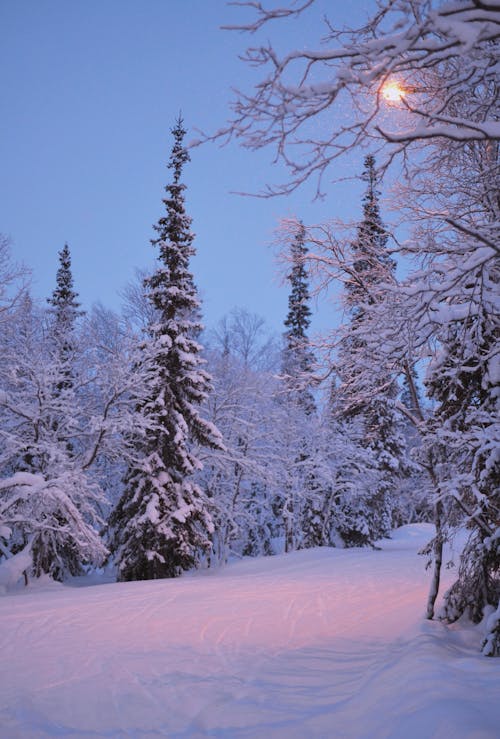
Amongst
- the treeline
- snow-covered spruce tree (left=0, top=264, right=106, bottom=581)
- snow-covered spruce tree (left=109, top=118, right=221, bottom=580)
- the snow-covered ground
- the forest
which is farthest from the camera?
snow-covered spruce tree (left=109, top=118, right=221, bottom=580)

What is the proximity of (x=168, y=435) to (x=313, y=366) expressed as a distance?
1049 cm

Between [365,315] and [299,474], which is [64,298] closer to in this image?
[299,474]

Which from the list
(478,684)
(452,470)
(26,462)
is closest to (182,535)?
(26,462)

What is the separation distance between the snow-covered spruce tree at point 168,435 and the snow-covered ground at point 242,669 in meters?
4.79

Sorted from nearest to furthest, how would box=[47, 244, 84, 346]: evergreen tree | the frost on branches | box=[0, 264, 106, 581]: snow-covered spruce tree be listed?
1. the frost on branches
2. box=[0, 264, 106, 581]: snow-covered spruce tree
3. box=[47, 244, 84, 346]: evergreen tree

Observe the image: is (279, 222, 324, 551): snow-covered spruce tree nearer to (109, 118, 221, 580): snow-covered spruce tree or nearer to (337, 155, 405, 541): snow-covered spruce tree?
(109, 118, 221, 580): snow-covered spruce tree

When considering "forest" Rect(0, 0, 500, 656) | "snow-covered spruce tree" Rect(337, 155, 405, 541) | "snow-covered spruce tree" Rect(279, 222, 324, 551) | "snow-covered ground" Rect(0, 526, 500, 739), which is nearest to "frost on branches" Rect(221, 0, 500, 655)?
"forest" Rect(0, 0, 500, 656)

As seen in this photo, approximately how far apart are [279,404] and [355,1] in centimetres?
2535

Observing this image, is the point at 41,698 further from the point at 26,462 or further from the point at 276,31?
the point at 26,462

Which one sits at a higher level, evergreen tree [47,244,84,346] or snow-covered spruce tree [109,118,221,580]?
evergreen tree [47,244,84,346]

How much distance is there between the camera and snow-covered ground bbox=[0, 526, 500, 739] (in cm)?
392

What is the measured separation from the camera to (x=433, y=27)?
10.0 feet

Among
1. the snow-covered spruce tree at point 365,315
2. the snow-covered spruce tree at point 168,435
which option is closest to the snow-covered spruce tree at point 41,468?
the snow-covered spruce tree at point 168,435

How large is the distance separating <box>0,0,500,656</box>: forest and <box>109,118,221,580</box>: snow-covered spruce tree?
8 centimetres
